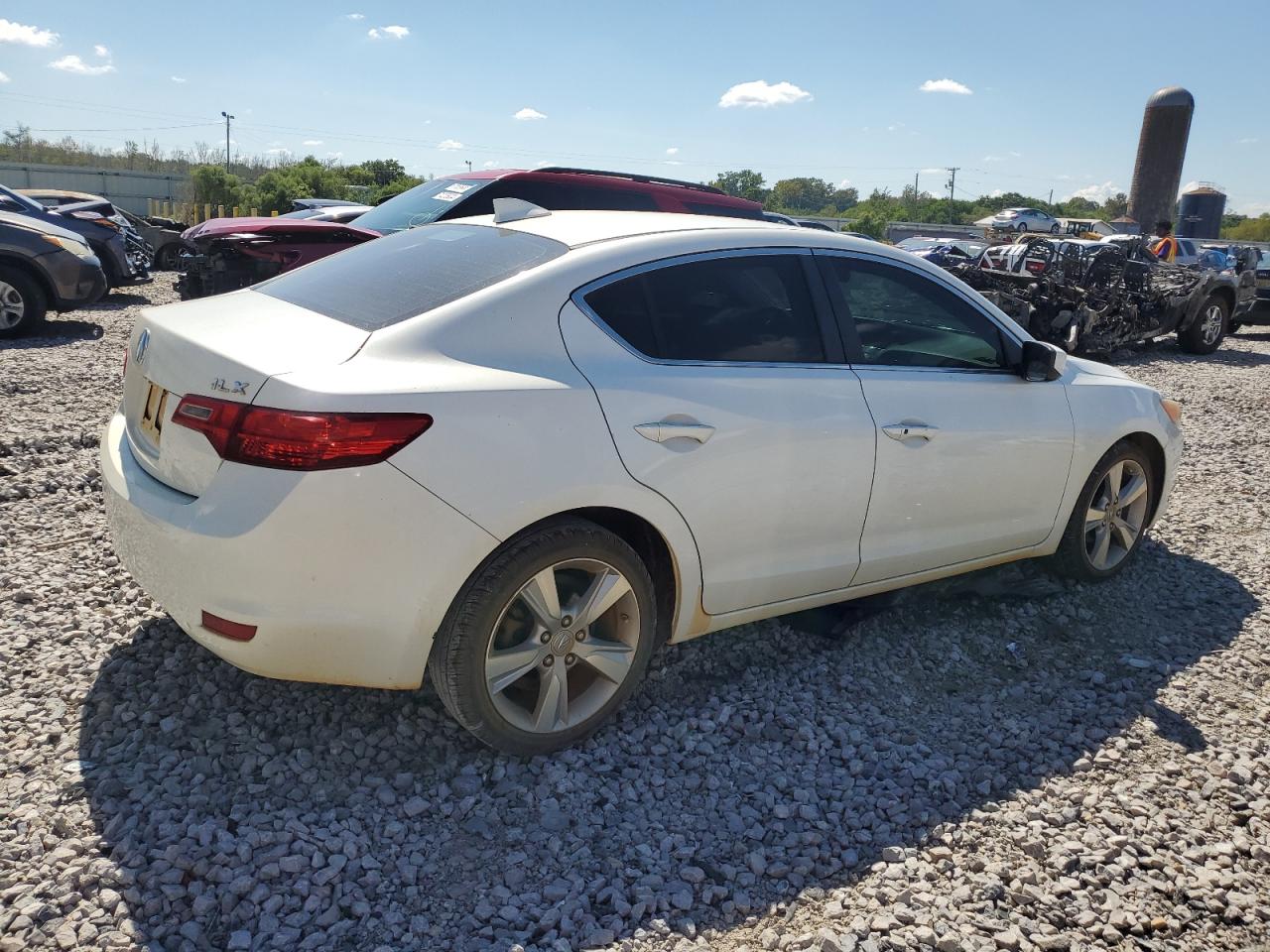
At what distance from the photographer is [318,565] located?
2609mm

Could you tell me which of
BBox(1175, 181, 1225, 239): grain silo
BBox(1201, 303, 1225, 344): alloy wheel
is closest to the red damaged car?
BBox(1201, 303, 1225, 344): alloy wheel

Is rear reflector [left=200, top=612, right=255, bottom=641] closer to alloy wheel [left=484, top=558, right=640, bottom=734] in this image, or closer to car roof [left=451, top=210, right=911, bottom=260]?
alloy wheel [left=484, top=558, right=640, bottom=734]

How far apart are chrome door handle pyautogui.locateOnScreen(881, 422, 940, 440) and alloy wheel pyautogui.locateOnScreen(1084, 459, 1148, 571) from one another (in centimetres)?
136

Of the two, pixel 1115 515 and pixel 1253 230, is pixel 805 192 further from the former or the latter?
pixel 1115 515

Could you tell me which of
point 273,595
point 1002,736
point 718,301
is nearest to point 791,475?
point 718,301

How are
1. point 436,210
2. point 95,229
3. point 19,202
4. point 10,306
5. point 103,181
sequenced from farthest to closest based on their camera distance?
point 103,181 → point 95,229 → point 19,202 → point 10,306 → point 436,210

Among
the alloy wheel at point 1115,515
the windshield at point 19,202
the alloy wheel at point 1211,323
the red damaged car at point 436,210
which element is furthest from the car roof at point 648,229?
the alloy wheel at point 1211,323

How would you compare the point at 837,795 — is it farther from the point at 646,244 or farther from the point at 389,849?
the point at 646,244

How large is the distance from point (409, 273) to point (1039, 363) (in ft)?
8.36

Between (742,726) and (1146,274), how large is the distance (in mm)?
12294

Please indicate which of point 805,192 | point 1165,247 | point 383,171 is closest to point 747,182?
point 805,192

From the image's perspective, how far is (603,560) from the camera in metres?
3.03

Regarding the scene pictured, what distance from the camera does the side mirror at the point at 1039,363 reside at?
4105mm

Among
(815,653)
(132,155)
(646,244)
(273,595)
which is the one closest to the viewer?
(273,595)
